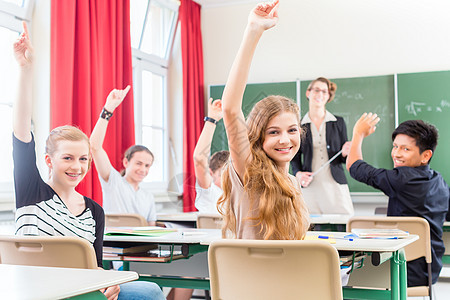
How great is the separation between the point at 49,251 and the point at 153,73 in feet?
14.0

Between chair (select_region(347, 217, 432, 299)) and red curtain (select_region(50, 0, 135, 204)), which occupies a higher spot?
red curtain (select_region(50, 0, 135, 204))

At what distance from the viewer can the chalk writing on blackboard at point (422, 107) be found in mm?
5176

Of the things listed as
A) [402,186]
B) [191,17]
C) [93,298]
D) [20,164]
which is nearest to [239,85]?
[93,298]

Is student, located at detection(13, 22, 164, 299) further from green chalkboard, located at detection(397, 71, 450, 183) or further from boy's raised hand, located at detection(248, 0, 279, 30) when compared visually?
green chalkboard, located at detection(397, 71, 450, 183)

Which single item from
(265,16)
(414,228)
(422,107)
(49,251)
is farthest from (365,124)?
(422,107)

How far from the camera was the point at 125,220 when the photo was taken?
312 cm

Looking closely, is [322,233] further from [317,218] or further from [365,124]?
[317,218]

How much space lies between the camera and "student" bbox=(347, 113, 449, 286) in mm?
2756

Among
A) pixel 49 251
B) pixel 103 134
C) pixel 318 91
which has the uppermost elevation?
pixel 318 91

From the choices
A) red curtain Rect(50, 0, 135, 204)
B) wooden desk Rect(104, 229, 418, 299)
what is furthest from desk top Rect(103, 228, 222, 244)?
red curtain Rect(50, 0, 135, 204)

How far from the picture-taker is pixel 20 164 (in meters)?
1.95

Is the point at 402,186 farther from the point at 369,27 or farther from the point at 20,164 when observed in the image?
the point at 369,27

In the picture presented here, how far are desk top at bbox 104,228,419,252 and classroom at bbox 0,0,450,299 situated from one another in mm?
2313

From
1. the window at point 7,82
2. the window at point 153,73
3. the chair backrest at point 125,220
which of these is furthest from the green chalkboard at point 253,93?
the chair backrest at point 125,220
